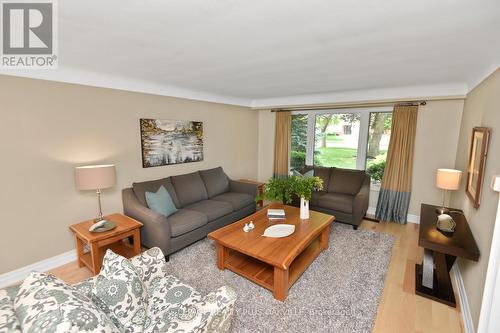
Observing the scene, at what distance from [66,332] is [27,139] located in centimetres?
246

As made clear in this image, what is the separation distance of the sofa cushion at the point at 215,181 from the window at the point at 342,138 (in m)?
1.93

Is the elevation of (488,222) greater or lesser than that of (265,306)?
greater

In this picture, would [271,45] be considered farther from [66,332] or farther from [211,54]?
[66,332]

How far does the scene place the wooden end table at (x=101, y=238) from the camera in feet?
8.08

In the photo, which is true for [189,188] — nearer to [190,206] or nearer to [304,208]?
[190,206]

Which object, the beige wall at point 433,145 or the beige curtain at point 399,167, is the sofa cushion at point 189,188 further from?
the beige wall at point 433,145

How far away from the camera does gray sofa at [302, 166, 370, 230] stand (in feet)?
12.4

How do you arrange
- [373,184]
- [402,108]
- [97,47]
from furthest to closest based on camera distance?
[373,184] < [402,108] < [97,47]

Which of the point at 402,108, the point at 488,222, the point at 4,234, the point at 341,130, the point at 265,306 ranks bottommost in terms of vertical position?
the point at 265,306

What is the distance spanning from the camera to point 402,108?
13.2 ft

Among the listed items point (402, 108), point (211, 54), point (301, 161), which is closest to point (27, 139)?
point (211, 54)

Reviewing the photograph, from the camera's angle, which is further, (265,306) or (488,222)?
(265,306)

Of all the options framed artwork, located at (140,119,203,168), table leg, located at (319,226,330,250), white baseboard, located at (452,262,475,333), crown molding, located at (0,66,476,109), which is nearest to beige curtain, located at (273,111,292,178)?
crown molding, located at (0,66,476,109)

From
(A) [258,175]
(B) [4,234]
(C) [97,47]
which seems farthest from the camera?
(A) [258,175]
